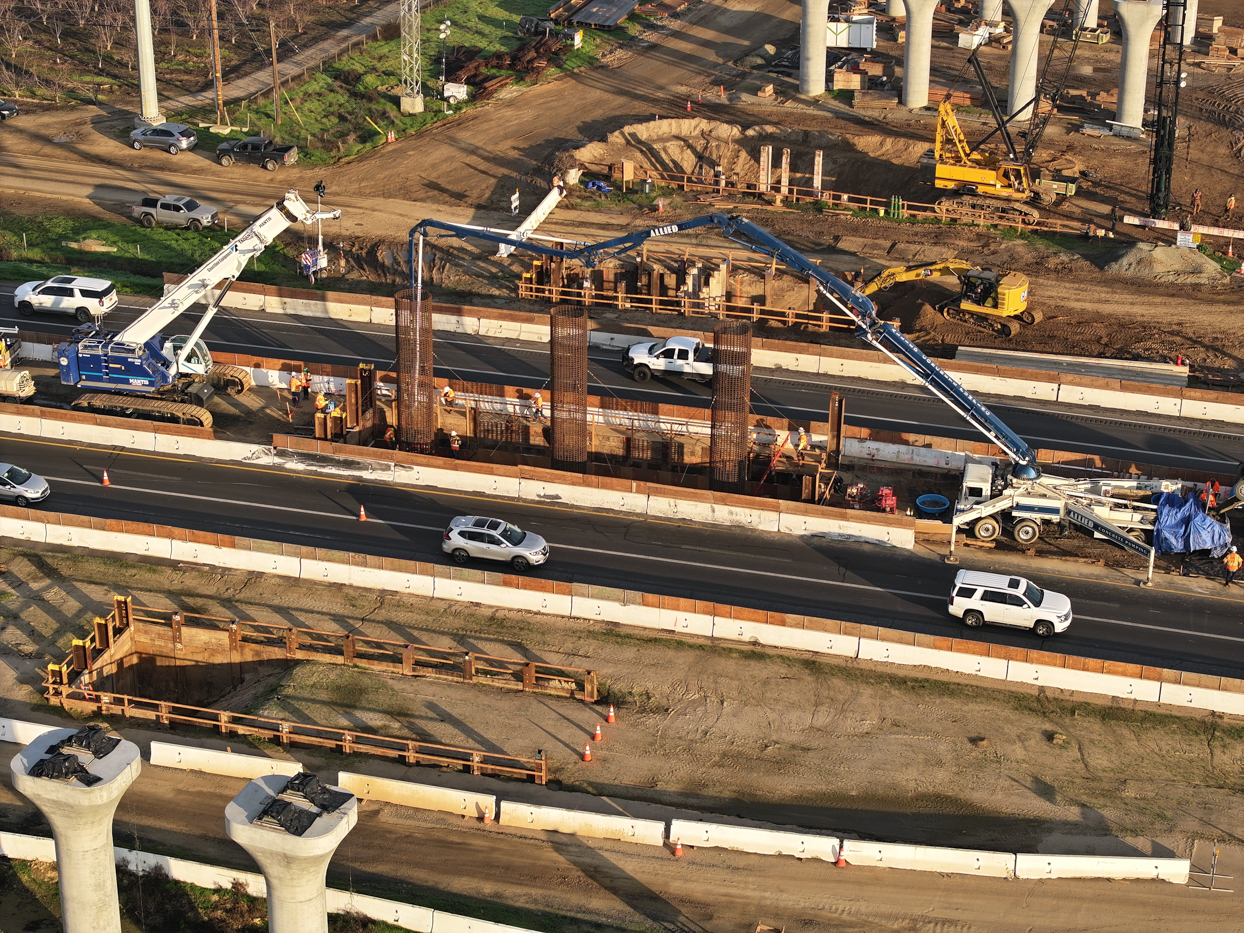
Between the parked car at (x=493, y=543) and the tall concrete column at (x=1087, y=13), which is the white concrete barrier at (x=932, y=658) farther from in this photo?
the tall concrete column at (x=1087, y=13)

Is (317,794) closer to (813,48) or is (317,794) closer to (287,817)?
(287,817)

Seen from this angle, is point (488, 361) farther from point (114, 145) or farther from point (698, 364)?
point (114, 145)

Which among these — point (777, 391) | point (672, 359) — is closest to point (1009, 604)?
point (777, 391)

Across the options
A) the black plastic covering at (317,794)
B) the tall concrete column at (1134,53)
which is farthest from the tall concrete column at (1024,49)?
the black plastic covering at (317,794)

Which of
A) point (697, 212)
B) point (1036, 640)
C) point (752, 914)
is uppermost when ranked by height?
point (697, 212)

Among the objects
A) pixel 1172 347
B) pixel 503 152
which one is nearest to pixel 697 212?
pixel 503 152
